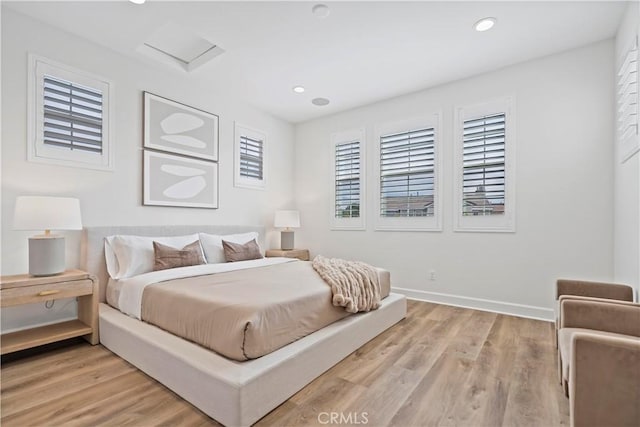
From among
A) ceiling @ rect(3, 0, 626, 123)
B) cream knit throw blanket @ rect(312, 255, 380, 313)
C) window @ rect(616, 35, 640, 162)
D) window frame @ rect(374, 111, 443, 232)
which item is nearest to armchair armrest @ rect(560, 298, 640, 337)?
window @ rect(616, 35, 640, 162)

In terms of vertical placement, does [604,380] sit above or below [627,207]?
below

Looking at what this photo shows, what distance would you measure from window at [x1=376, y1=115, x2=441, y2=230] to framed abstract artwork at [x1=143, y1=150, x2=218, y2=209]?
7.83 feet

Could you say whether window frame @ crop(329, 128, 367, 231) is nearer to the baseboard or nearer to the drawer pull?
the baseboard

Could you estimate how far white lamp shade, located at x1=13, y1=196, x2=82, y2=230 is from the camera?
92.4 inches

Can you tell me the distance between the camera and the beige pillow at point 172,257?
10.0ft

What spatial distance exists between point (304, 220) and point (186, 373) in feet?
12.3

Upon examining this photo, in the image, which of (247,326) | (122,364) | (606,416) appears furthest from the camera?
(122,364)

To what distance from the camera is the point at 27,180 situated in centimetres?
270

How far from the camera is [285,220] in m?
4.88

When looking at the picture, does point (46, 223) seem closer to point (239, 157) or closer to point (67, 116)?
point (67, 116)

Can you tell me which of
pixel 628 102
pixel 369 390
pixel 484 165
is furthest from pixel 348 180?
pixel 369 390

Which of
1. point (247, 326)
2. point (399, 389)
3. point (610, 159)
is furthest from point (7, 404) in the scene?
point (610, 159)

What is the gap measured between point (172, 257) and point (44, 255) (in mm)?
966

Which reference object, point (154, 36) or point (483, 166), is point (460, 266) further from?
point (154, 36)
